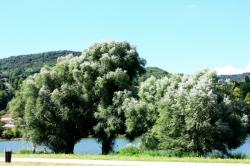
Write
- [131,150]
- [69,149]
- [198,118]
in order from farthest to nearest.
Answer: [69,149] → [131,150] → [198,118]

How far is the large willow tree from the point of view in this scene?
46344mm

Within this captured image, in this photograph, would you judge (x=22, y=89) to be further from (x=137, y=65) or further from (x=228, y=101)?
(x=228, y=101)

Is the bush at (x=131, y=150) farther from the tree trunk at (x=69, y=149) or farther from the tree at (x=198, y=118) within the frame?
the tree trunk at (x=69, y=149)

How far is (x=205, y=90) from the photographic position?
3784 centimetres

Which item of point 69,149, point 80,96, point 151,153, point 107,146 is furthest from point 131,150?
point 69,149

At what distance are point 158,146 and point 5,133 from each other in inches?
3282

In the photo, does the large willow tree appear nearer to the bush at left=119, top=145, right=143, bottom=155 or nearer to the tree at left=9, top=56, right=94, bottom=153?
the tree at left=9, top=56, right=94, bottom=153

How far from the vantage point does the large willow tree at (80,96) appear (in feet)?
152

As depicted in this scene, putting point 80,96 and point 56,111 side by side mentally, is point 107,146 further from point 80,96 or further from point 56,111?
point 56,111

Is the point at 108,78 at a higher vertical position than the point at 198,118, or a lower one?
higher

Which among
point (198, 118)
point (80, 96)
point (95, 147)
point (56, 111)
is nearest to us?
point (198, 118)

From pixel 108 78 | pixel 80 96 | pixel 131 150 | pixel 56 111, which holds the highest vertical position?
pixel 108 78

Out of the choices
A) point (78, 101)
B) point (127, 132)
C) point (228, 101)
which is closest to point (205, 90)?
point (228, 101)

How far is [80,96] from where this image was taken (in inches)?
1902
